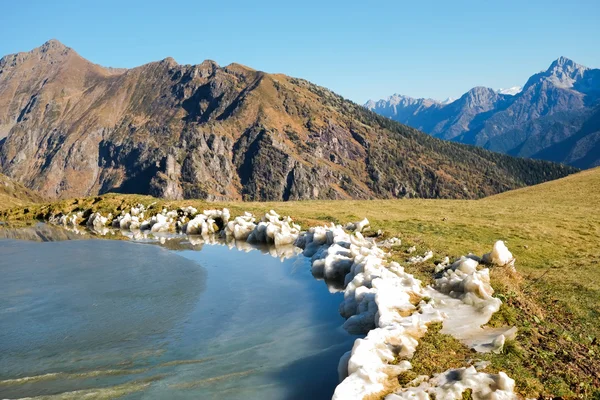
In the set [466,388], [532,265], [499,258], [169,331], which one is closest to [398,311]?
[466,388]

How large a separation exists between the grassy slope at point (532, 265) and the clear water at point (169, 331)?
4.17 m

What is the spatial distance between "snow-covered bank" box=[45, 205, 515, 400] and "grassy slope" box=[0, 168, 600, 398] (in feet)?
1.87

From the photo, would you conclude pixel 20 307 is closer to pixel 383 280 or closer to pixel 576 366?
pixel 383 280

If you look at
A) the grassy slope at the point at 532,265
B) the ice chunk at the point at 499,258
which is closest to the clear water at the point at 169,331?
the grassy slope at the point at 532,265

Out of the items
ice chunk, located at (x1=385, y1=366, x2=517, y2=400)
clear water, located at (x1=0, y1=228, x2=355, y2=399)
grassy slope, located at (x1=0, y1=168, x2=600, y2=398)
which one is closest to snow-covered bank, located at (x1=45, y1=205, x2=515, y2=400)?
ice chunk, located at (x1=385, y1=366, x2=517, y2=400)

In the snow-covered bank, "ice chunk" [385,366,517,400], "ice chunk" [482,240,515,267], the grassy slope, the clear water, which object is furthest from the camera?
"ice chunk" [482,240,515,267]

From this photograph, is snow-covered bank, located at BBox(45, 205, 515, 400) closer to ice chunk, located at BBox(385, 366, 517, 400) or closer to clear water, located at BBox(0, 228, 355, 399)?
ice chunk, located at BBox(385, 366, 517, 400)

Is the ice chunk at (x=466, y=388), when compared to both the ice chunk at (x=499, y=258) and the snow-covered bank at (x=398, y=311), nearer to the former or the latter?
the snow-covered bank at (x=398, y=311)

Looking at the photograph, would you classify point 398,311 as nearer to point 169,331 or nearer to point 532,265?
point 169,331

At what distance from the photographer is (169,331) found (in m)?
14.9

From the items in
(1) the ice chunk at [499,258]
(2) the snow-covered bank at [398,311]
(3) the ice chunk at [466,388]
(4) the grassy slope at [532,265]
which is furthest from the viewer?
(1) the ice chunk at [499,258]

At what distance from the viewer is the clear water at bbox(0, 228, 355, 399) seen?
11219mm

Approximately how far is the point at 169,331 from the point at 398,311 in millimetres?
7872

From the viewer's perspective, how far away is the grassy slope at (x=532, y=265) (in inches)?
418
